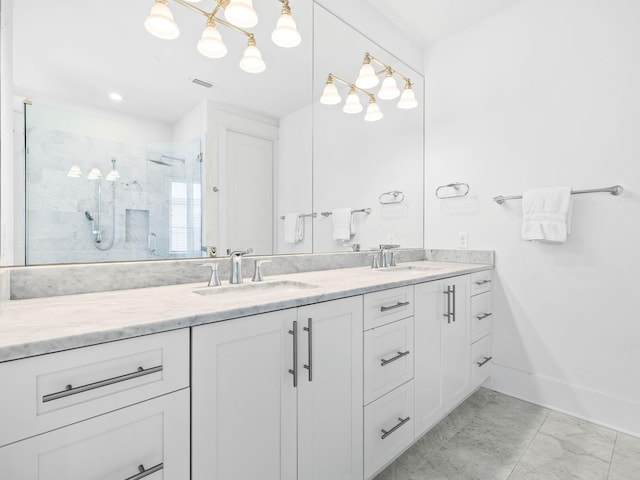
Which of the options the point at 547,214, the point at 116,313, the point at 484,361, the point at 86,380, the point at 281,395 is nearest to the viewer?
the point at 86,380

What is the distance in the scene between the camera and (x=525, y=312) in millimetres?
2133

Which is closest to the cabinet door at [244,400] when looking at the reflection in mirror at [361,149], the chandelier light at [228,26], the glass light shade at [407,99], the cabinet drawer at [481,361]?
the reflection in mirror at [361,149]

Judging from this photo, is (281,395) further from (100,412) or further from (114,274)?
(114,274)

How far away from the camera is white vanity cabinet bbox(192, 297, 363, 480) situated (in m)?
0.85

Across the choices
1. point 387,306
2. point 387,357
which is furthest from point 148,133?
point 387,357

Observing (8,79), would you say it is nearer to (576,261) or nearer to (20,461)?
(20,461)

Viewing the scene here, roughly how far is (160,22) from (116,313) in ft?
3.77

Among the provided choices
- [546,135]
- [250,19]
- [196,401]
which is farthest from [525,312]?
[250,19]

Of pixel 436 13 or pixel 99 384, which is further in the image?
pixel 436 13

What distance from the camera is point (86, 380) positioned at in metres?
0.68

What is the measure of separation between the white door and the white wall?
152 cm

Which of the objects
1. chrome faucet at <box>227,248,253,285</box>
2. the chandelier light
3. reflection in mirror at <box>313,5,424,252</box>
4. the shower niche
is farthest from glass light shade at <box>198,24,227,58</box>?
chrome faucet at <box>227,248,253,285</box>

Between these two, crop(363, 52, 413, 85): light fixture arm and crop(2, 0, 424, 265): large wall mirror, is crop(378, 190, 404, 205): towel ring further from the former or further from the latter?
crop(363, 52, 413, 85): light fixture arm

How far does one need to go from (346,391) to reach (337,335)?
0.22 metres
